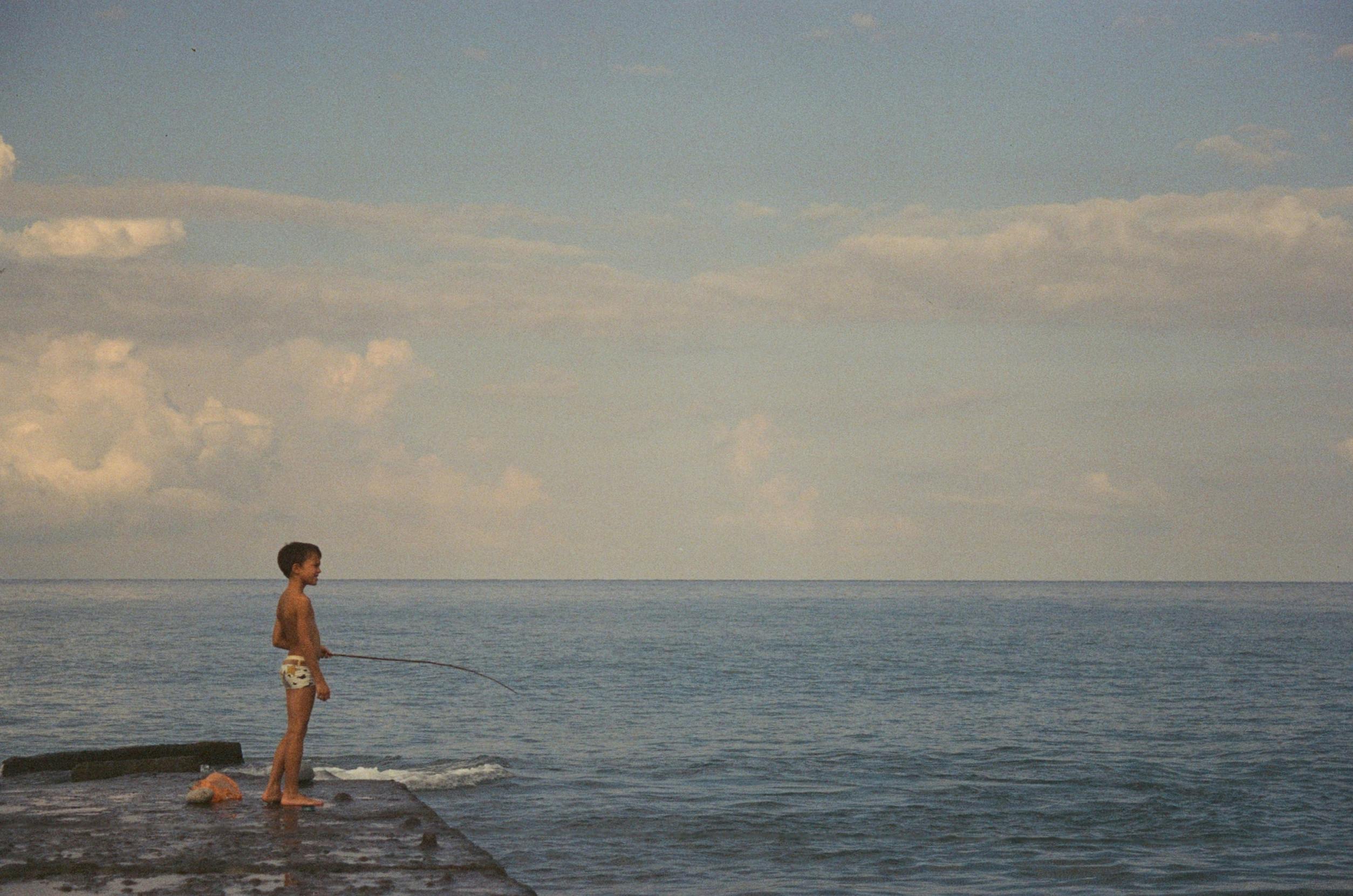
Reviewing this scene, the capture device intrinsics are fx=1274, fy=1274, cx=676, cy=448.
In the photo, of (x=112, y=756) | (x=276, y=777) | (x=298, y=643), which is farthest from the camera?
(x=112, y=756)

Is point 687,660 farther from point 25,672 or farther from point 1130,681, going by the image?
point 25,672

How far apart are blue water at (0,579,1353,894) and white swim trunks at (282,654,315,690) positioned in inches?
114

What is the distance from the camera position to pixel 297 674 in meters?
9.87

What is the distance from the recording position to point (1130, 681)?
39.9 metres

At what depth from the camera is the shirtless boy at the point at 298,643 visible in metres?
9.72

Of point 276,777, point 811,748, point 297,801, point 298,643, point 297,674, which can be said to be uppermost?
point 298,643

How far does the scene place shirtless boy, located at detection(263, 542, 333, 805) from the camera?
9.72 metres

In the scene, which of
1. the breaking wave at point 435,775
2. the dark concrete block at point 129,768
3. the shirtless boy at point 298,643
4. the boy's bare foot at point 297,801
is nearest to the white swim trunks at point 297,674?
the shirtless boy at point 298,643

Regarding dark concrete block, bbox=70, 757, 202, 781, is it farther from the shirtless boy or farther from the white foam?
the white foam

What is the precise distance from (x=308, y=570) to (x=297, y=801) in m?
1.91

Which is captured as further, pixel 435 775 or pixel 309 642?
pixel 435 775

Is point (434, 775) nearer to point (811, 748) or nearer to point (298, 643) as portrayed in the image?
point (811, 748)

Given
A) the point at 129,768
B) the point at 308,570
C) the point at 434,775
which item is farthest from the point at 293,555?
the point at 434,775

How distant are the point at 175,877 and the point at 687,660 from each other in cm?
4074
